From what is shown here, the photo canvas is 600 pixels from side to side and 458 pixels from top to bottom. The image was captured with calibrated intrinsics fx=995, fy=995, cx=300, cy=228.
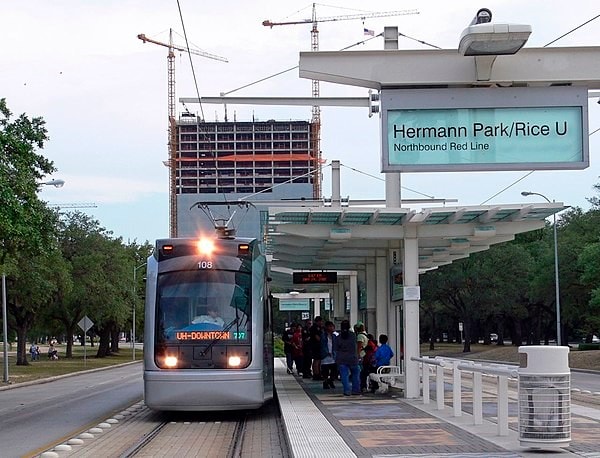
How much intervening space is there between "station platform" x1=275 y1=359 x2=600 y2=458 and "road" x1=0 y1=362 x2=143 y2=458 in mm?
3915

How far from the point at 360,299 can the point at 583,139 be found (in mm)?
20590

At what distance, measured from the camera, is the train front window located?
18250 mm

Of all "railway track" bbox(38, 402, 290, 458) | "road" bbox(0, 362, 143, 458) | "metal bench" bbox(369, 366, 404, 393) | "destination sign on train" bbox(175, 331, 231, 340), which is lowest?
"road" bbox(0, 362, 143, 458)

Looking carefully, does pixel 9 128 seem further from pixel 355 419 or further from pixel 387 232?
pixel 355 419

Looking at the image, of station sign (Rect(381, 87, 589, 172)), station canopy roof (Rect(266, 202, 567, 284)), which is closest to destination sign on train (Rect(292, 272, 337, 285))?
station canopy roof (Rect(266, 202, 567, 284))

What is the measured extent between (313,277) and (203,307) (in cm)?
1410

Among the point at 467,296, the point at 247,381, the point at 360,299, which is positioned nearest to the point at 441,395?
the point at 247,381

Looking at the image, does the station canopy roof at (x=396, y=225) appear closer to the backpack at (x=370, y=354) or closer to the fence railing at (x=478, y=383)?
the backpack at (x=370, y=354)

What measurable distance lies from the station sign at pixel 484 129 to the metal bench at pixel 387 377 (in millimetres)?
11180

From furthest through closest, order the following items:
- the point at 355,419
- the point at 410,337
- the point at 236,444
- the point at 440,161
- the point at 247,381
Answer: the point at 410,337 < the point at 247,381 < the point at 355,419 < the point at 236,444 < the point at 440,161

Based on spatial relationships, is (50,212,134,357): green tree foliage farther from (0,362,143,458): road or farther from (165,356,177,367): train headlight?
(165,356,177,367): train headlight

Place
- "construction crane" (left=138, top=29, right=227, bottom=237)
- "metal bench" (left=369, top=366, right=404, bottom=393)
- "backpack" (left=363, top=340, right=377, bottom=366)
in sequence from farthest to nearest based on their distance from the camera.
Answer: "construction crane" (left=138, top=29, right=227, bottom=237) → "backpack" (left=363, top=340, right=377, bottom=366) → "metal bench" (left=369, top=366, right=404, bottom=393)

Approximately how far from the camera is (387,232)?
2209cm

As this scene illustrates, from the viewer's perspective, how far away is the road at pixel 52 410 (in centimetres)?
1621
